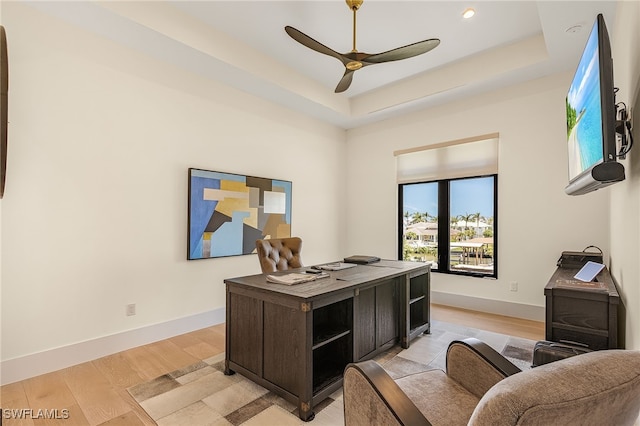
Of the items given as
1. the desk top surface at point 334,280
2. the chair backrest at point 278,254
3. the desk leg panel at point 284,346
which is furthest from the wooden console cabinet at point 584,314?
the chair backrest at point 278,254

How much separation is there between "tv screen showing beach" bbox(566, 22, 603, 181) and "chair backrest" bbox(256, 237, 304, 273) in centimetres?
248

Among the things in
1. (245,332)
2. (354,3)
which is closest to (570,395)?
(245,332)

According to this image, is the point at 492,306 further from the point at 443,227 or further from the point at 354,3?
the point at 354,3

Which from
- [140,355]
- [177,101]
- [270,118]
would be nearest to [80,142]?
[177,101]

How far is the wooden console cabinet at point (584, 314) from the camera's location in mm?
1792

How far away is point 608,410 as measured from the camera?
2.47 feet

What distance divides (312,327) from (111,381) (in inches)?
67.9

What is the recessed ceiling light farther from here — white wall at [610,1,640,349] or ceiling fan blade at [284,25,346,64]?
ceiling fan blade at [284,25,346,64]

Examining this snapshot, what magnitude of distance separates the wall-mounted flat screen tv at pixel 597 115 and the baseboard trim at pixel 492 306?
2609 mm

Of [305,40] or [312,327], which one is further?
[305,40]

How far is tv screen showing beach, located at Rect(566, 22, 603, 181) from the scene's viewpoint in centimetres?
140

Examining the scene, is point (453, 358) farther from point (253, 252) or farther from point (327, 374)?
point (253, 252)

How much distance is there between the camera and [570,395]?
0.71m

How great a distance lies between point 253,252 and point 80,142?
2237 millimetres
